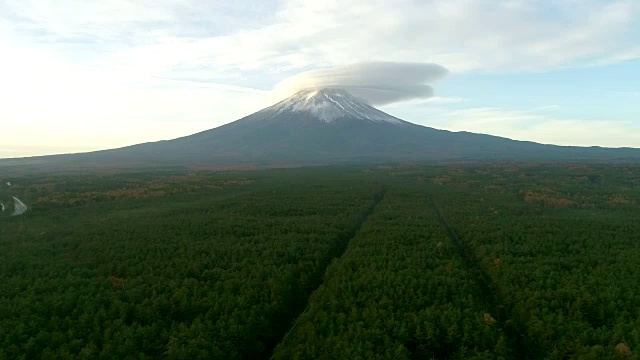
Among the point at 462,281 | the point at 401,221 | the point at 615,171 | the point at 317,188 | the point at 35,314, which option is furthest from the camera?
the point at 615,171

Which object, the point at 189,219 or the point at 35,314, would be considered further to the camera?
the point at 189,219

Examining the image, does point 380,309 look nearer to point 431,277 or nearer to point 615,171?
point 431,277

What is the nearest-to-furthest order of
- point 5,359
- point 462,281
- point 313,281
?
1. point 5,359
2. point 462,281
3. point 313,281

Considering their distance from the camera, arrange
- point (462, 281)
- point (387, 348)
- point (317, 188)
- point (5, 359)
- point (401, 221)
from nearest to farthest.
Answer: point (5, 359), point (387, 348), point (462, 281), point (401, 221), point (317, 188)

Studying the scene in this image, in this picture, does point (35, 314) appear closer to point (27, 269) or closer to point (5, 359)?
point (5, 359)

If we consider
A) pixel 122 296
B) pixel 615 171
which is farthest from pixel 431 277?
pixel 615 171

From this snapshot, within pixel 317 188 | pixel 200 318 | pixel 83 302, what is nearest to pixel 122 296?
pixel 83 302
